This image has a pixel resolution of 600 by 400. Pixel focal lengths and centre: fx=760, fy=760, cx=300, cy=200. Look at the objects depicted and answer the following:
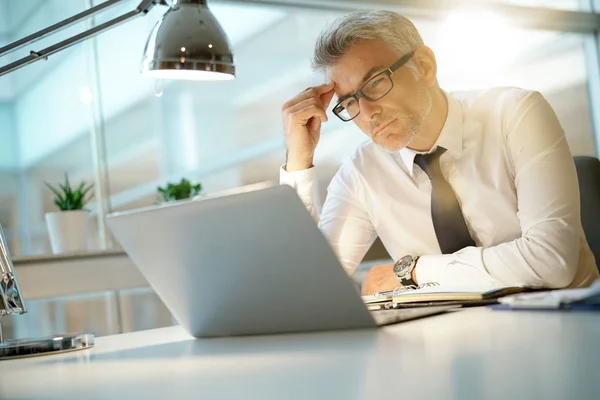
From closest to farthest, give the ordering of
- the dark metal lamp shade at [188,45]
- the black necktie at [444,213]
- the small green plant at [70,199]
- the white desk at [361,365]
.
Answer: the white desk at [361,365] → the dark metal lamp shade at [188,45] → the black necktie at [444,213] → the small green plant at [70,199]

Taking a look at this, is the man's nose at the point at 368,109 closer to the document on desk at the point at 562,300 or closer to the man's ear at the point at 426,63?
the man's ear at the point at 426,63

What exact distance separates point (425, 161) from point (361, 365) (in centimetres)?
148

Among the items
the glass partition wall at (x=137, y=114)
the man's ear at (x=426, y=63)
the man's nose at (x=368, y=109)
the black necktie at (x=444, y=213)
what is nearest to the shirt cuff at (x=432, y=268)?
the black necktie at (x=444, y=213)

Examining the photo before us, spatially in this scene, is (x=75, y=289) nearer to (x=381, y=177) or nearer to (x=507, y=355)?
(x=381, y=177)

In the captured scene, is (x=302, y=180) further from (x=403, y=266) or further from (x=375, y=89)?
(x=403, y=266)

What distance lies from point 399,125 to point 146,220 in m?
1.25

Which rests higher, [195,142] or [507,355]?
[195,142]

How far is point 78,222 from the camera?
3.64 m

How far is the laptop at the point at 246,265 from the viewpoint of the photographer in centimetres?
96

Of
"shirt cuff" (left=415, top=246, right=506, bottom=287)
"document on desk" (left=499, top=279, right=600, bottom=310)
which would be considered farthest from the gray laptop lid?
"shirt cuff" (left=415, top=246, right=506, bottom=287)

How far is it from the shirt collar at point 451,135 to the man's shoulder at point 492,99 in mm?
37

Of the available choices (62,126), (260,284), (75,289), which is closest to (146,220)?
(260,284)

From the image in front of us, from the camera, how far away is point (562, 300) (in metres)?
1.09

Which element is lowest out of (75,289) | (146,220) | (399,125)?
(75,289)
